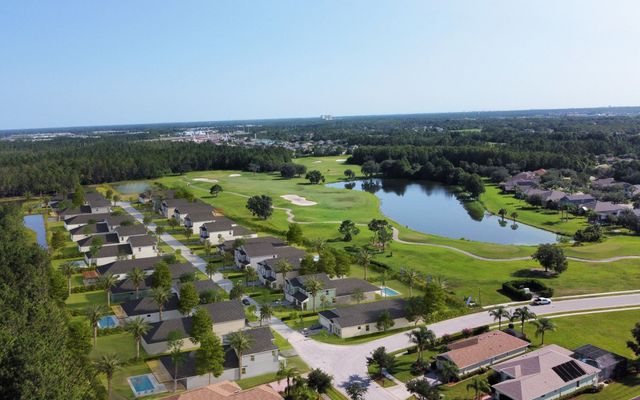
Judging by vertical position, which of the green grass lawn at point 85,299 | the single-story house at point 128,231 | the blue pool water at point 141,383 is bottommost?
the blue pool water at point 141,383

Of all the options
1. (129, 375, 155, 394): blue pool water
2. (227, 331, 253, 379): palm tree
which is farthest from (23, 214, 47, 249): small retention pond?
(227, 331, 253, 379): palm tree

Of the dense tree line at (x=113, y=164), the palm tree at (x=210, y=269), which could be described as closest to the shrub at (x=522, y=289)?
the palm tree at (x=210, y=269)

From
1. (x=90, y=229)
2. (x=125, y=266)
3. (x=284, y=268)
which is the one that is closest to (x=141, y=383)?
(x=284, y=268)

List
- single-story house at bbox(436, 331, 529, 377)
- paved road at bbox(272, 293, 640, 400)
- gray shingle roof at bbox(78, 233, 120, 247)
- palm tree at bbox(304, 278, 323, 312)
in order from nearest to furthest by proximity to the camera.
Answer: paved road at bbox(272, 293, 640, 400)
single-story house at bbox(436, 331, 529, 377)
palm tree at bbox(304, 278, 323, 312)
gray shingle roof at bbox(78, 233, 120, 247)

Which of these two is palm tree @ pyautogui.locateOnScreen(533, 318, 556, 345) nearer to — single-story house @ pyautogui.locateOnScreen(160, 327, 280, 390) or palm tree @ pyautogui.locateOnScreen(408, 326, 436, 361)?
palm tree @ pyautogui.locateOnScreen(408, 326, 436, 361)

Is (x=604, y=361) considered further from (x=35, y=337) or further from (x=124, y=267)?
(x=124, y=267)

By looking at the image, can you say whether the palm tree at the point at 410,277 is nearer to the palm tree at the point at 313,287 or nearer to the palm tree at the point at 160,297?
the palm tree at the point at 313,287
